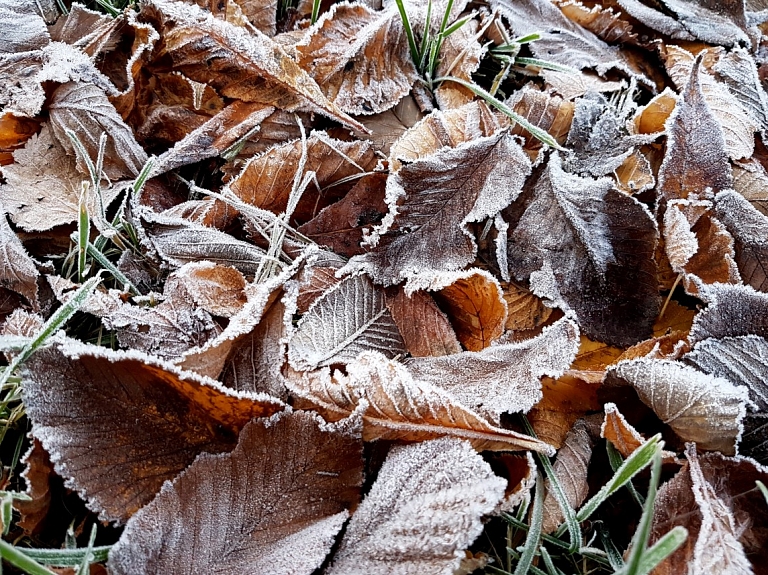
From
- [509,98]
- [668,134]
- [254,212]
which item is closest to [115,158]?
[254,212]

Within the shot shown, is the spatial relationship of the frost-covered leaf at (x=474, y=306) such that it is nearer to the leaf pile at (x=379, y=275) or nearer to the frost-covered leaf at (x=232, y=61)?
the leaf pile at (x=379, y=275)

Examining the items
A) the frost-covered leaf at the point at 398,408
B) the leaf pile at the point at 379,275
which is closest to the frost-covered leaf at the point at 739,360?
the leaf pile at the point at 379,275

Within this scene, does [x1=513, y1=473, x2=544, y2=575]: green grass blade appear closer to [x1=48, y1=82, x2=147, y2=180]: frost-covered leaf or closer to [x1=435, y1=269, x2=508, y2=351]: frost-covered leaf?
[x1=435, y1=269, x2=508, y2=351]: frost-covered leaf

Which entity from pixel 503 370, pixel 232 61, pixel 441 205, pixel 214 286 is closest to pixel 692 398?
pixel 503 370

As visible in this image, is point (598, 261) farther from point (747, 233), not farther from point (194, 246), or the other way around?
point (194, 246)

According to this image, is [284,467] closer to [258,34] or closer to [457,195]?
[457,195]

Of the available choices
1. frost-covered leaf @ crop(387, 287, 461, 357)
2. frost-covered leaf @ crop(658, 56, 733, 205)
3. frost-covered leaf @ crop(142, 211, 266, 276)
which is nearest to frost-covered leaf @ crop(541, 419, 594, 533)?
frost-covered leaf @ crop(387, 287, 461, 357)
